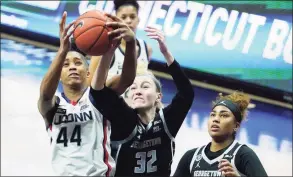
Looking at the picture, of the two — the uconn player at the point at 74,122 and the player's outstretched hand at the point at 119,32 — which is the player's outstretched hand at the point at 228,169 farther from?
the player's outstretched hand at the point at 119,32

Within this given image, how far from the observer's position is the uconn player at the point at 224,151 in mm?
3867

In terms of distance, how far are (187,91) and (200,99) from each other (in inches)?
112

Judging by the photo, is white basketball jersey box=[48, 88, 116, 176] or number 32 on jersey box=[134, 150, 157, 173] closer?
white basketball jersey box=[48, 88, 116, 176]

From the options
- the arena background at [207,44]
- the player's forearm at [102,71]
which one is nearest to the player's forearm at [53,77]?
the player's forearm at [102,71]

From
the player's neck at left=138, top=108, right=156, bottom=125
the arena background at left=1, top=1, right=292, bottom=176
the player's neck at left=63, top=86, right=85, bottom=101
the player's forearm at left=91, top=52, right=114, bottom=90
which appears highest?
the arena background at left=1, top=1, right=292, bottom=176

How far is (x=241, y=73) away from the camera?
701 centimetres

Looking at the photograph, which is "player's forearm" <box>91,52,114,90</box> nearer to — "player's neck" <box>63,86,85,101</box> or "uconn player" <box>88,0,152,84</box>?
"player's neck" <box>63,86,85,101</box>

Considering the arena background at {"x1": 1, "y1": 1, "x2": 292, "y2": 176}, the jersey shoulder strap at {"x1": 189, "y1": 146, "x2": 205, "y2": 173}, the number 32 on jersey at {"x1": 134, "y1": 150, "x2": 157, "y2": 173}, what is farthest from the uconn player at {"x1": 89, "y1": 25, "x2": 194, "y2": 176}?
the arena background at {"x1": 1, "y1": 1, "x2": 292, "y2": 176}

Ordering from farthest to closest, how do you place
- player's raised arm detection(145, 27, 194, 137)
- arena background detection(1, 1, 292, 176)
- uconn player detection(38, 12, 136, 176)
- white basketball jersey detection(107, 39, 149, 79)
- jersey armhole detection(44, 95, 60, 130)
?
arena background detection(1, 1, 292, 176), white basketball jersey detection(107, 39, 149, 79), player's raised arm detection(145, 27, 194, 137), jersey armhole detection(44, 95, 60, 130), uconn player detection(38, 12, 136, 176)

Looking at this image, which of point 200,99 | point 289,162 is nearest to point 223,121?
point 289,162

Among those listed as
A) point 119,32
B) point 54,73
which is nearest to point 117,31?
point 119,32

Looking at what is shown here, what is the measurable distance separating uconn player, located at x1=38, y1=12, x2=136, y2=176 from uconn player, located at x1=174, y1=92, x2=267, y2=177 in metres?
0.54

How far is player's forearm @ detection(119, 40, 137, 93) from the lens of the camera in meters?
3.65

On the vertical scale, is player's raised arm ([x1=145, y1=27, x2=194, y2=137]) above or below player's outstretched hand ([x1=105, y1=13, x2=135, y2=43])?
below
